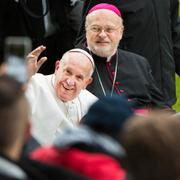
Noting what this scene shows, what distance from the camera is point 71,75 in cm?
546

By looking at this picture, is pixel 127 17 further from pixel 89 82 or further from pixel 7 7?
pixel 89 82

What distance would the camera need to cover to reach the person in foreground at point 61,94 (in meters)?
5.17

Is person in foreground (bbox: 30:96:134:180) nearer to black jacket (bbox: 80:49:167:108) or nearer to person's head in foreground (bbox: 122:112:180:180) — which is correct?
person's head in foreground (bbox: 122:112:180:180)

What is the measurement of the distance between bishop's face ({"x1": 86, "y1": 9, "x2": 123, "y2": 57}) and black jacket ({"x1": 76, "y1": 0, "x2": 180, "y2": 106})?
863 millimetres

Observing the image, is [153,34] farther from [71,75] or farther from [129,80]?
[71,75]

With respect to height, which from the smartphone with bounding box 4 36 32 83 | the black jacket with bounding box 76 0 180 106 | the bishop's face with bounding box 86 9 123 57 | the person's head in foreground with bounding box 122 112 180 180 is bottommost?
the black jacket with bounding box 76 0 180 106

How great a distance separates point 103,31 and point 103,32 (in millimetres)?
14

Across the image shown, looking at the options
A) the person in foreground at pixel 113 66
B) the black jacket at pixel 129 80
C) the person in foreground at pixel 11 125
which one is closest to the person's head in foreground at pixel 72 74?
the black jacket at pixel 129 80

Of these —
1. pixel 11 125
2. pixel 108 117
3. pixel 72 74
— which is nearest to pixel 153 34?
pixel 72 74

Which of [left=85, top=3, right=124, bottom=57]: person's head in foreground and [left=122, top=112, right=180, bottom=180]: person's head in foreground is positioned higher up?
[left=122, top=112, right=180, bottom=180]: person's head in foreground

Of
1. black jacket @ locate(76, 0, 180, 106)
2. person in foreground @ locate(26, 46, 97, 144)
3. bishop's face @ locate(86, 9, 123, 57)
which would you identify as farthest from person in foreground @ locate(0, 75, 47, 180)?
black jacket @ locate(76, 0, 180, 106)

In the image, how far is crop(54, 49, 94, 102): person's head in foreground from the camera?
17.7 ft

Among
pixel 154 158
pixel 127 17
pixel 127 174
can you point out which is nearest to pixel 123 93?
pixel 127 17

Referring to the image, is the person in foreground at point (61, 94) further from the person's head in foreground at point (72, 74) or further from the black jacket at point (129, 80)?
the black jacket at point (129, 80)
